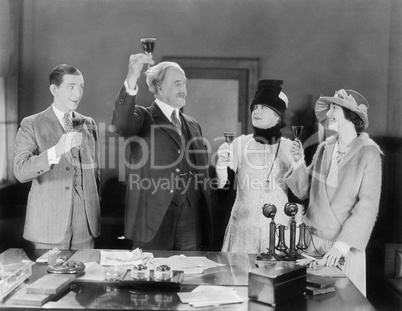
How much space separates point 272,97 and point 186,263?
1411mm

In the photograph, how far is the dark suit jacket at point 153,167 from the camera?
3.59m

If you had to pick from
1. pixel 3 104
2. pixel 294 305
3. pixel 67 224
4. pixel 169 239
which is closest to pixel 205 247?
pixel 169 239

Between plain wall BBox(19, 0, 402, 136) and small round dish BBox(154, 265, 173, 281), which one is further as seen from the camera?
plain wall BBox(19, 0, 402, 136)

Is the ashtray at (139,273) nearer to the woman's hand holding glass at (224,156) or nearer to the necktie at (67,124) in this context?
the woman's hand holding glass at (224,156)

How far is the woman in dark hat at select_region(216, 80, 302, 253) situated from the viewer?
11.5 feet

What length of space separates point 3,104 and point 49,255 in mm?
1687

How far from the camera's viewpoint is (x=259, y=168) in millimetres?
3543

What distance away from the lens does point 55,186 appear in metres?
3.58

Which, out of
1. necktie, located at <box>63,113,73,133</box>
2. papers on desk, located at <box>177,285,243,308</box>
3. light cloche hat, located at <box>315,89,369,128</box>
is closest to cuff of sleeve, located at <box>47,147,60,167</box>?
necktie, located at <box>63,113,73,133</box>

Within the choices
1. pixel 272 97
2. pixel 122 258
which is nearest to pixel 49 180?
pixel 122 258

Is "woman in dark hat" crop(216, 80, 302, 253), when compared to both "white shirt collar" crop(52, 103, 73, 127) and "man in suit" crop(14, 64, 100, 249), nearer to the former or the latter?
"man in suit" crop(14, 64, 100, 249)

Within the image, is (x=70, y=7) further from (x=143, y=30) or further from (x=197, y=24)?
(x=197, y=24)

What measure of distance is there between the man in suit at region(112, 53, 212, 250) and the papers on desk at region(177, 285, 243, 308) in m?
1.28

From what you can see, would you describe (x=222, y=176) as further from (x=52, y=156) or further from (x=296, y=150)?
(x=52, y=156)
